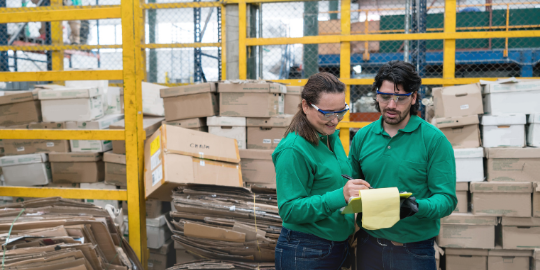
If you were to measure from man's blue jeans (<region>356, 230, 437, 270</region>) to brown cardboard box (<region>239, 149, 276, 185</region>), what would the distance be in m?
1.69

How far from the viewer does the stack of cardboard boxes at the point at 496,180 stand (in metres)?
3.31

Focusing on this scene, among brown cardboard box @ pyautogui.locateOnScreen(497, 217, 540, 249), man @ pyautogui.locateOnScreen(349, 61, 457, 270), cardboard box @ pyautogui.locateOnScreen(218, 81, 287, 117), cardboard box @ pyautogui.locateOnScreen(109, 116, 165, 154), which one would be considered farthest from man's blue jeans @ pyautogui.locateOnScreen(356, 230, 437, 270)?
cardboard box @ pyautogui.locateOnScreen(109, 116, 165, 154)

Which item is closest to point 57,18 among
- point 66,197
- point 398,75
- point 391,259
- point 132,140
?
point 132,140

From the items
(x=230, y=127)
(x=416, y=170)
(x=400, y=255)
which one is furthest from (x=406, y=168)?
(x=230, y=127)

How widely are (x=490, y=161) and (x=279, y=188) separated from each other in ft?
8.56

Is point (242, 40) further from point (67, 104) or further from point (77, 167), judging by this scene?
point (77, 167)

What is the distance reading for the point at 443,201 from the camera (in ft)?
5.48

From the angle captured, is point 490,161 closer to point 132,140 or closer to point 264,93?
point 264,93

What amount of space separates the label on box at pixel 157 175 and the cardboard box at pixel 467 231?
248cm

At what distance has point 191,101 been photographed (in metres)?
3.59

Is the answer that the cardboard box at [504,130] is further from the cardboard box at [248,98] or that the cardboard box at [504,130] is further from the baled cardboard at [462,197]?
the cardboard box at [248,98]

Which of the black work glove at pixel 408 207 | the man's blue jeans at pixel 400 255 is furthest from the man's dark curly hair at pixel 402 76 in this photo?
the man's blue jeans at pixel 400 255

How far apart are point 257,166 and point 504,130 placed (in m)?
2.25

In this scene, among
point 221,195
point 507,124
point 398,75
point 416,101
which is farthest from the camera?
point 507,124
